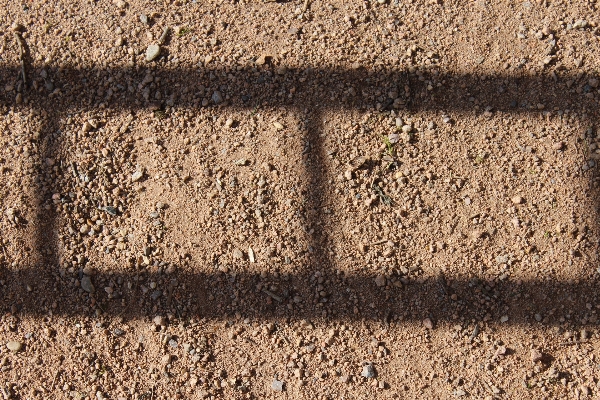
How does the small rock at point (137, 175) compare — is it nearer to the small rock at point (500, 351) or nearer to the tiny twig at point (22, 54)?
the tiny twig at point (22, 54)

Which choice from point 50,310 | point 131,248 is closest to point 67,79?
point 131,248

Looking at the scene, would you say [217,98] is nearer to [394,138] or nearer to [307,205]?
[307,205]

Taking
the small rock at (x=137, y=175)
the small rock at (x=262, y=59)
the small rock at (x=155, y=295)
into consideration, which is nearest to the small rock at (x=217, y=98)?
the small rock at (x=262, y=59)

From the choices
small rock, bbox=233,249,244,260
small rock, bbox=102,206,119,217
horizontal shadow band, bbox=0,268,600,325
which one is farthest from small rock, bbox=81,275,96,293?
small rock, bbox=233,249,244,260

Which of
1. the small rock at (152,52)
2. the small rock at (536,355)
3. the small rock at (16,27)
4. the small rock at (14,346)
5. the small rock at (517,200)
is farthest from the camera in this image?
the small rock at (16,27)

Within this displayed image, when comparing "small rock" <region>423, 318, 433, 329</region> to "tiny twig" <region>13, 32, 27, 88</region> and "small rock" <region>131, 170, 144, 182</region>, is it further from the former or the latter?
"tiny twig" <region>13, 32, 27, 88</region>

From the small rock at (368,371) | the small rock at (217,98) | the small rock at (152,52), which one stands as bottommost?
the small rock at (368,371)

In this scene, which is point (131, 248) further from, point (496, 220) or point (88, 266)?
point (496, 220)

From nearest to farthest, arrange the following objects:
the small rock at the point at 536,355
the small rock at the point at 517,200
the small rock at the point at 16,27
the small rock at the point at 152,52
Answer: the small rock at the point at 536,355 → the small rock at the point at 517,200 → the small rock at the point at 152,52 → the small rock at the point at 16,27

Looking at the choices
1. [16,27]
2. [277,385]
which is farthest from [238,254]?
[16,27]
